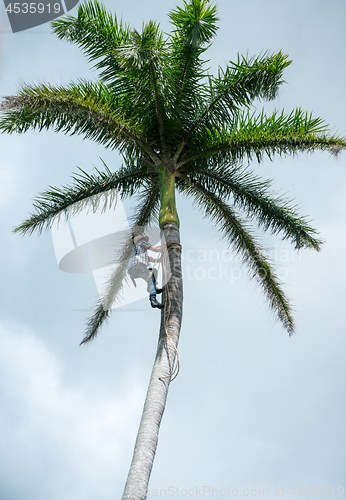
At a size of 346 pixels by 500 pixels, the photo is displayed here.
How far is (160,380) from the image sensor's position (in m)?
5.83

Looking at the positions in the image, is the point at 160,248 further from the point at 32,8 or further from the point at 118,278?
the point at 32,8

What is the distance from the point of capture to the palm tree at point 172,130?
698cm

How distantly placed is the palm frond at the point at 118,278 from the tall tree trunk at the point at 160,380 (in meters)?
1.97

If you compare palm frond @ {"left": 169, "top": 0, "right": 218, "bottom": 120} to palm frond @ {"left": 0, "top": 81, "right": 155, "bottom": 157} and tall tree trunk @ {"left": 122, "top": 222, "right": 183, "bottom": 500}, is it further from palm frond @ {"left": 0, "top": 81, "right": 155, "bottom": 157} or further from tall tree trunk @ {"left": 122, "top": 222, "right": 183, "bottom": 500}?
tall tree trunk @ {"left": 122, "top": 222, "right": 183, "bottom": 500}

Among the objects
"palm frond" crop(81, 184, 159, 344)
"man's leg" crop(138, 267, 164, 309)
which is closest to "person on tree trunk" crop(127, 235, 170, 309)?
"man's leg" crop(138, 267, 164, 309)

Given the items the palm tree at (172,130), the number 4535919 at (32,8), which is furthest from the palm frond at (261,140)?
the number 4535919 at (32,8)

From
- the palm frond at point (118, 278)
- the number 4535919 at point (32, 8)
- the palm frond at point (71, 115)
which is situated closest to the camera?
the palm frond at point (71, 115)

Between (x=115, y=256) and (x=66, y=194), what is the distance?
1790mm

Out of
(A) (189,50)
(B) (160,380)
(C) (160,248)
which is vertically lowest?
(B) (160,380)

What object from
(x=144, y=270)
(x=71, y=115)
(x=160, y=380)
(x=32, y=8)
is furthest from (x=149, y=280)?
(x=32, y=8)

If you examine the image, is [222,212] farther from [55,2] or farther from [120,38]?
[55,2]

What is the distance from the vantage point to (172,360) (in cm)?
611

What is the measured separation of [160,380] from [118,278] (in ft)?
12.9

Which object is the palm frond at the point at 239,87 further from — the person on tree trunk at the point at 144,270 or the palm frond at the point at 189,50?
the person on tree trunk at the point at 144,270
